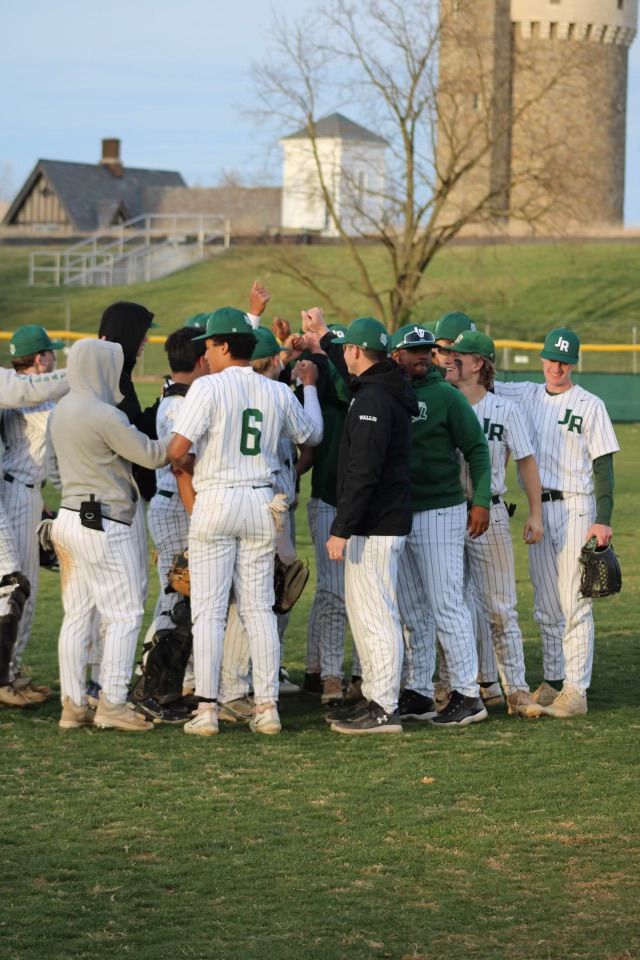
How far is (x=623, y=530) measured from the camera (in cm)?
1554

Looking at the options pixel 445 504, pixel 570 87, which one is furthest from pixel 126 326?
pixel 570 87

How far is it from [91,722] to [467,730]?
71.5 inches

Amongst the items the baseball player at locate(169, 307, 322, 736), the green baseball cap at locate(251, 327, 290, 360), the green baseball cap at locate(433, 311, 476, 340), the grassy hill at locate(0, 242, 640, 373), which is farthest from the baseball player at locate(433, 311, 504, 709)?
the grassy hill at locate(0, 242, 640, 373)

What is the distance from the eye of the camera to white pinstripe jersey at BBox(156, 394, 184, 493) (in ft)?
23.9

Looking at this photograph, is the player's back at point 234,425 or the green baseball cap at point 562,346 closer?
the player's back at point 234,425

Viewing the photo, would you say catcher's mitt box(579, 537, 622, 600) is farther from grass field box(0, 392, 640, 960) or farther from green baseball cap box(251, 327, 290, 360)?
green baseball cap box(251, 327, 290, 360)

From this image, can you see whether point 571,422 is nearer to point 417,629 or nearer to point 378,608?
point 417,629

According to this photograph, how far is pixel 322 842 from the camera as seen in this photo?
5449 mm

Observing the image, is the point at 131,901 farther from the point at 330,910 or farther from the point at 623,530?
the point at 623,530

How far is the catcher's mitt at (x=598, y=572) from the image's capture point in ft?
24.1

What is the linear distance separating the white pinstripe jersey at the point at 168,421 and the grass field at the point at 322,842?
4.23 ft

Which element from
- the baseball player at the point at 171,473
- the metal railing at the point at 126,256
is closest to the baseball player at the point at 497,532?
the baseball player at the point at 171,473

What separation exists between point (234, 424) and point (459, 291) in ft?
124

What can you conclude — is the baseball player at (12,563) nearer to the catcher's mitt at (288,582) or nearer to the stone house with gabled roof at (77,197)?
the catcher's mitt at (288,582)
